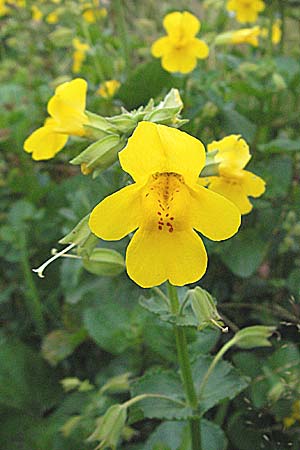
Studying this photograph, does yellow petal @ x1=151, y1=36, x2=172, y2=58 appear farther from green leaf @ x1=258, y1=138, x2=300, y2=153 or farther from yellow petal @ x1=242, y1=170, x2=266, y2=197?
yellow petal @ x1=242, y1=170, x2=266, y2=197

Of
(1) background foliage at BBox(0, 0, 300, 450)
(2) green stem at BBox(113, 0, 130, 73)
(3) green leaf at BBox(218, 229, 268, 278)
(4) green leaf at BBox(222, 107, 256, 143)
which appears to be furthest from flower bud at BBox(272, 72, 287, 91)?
(2) green stem at BBox(113, 0, 130, 73)

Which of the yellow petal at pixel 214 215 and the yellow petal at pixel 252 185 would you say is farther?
the yellow petal at pixel 252 185

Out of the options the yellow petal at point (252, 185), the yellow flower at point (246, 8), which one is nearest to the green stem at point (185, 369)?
the yellow petal at point (252, 185)

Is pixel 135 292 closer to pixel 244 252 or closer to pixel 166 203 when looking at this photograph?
pixel 244 252

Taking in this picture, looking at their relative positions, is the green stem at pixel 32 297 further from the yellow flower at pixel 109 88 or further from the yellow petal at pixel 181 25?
the yellow petal at pixel 181 25

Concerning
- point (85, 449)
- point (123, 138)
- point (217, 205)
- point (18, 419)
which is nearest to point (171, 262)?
point (217, 205)

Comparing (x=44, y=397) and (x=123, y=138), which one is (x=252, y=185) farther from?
(x=44, y=397)
